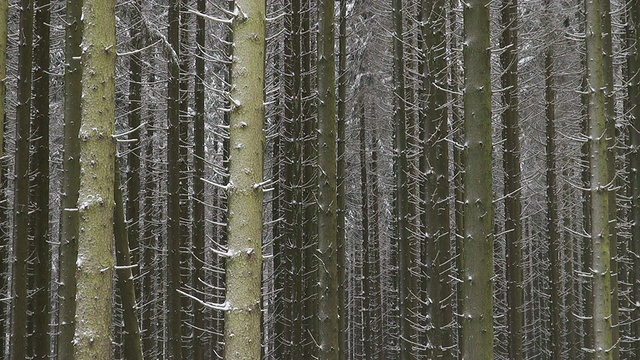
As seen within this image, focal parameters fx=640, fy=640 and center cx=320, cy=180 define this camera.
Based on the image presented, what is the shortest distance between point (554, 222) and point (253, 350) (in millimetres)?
11687

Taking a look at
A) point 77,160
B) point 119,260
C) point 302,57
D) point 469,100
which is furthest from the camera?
point 302,57

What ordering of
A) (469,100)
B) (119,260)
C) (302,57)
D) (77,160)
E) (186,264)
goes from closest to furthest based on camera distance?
(469,100)
(77,160)
(119,260)
(302,57)
(186,264)

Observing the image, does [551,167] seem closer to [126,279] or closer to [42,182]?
[126,279]

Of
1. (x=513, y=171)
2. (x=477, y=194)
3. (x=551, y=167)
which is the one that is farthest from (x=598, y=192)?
(x=551, y=167)

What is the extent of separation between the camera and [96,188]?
220 inches

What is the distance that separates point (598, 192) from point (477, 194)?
3.00 m

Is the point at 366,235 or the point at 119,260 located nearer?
the point at 119,260

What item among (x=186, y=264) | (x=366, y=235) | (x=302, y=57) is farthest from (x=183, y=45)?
(x=366, y=235)

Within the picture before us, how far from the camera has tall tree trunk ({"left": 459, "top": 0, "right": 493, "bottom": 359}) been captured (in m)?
5.55

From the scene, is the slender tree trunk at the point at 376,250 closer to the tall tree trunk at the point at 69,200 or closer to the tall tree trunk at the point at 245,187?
the tall tree trunk at the point at 69,200

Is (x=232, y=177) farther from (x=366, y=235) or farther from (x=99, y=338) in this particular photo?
(x=366, y=235)

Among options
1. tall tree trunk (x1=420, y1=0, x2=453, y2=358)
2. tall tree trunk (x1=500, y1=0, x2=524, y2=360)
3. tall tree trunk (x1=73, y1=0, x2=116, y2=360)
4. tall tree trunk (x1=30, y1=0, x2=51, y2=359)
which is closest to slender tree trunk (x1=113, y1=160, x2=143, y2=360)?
tall tree trunk (x1=30, y1=0, x2=51, y2=359)

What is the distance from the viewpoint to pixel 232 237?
5293mm

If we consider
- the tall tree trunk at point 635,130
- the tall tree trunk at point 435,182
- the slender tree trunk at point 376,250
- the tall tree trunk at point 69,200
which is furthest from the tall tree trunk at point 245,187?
the slender tree trunk at point 376,250
